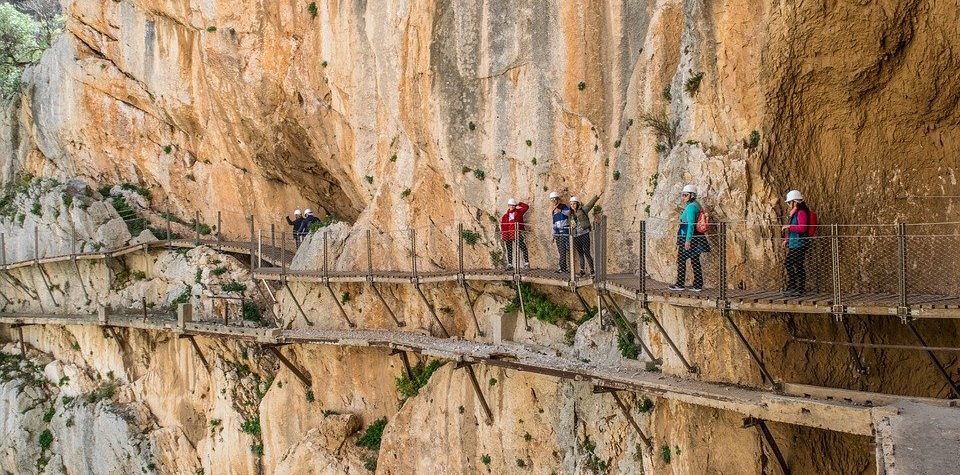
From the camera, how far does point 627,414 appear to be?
1362 centimetres

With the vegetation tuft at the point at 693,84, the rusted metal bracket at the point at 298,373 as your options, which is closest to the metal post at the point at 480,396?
the rusted metal bracket at the point at 298,373

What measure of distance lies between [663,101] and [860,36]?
11.6 feet

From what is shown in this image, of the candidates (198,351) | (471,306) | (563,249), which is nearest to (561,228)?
(563,249)

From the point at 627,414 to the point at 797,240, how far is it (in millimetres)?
4120

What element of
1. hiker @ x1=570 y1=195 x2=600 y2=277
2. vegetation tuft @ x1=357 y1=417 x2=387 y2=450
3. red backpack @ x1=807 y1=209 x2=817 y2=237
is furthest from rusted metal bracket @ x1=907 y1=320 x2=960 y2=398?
vegetation tuft @ x1=357 y1=417 x2=387 y2=450

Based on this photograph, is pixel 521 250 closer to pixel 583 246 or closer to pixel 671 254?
pixel 583 246

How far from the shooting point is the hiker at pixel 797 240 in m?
11.1

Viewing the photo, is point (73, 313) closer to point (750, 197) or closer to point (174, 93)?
point (174, 93)

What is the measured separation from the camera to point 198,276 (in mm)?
27328

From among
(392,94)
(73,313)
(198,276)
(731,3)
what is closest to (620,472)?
(731,3)

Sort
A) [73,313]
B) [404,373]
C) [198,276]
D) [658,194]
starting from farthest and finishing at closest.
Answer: [73,313], [198,276], [404,373], [658,194]

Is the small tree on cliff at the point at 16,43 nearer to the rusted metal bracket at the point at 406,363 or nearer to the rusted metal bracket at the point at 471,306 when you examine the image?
the rusted metal bracket at the point at 406,363

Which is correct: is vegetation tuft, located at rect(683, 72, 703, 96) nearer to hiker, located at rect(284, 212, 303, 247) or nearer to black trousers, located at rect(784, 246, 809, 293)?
black trousers, located at rect(784, 246, 809, 293)

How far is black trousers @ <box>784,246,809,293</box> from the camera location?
36.5 ft
